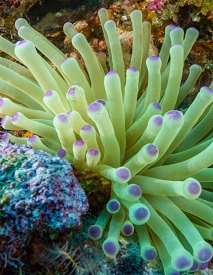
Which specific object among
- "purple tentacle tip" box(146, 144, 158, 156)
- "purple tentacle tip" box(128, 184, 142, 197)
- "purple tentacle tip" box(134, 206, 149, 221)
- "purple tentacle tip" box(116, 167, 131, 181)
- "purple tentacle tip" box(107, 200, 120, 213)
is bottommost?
"purple tentacle tip" box(107, 200, 120, 213)

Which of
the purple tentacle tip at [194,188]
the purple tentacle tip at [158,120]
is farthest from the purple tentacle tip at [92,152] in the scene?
the purple tentacle tip at [194,188]

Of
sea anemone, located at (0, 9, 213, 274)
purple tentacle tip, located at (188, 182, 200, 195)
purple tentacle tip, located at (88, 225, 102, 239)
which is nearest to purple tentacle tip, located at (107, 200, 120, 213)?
sea anemone, located at (0, 9, 213, 274)

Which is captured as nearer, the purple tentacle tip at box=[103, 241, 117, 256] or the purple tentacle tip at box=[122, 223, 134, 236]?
the purple tentacle tip at box=[103, 241, 117, 256]

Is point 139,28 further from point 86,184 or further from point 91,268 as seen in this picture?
point 91,268

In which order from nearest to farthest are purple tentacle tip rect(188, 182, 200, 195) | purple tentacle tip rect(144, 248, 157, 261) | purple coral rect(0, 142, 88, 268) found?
purple coral rect(0, 142, 88, 268), purple tentacle tip rect(188, 182, 200, 195), purple tentacle tip rect(144, 248, 157, 261)

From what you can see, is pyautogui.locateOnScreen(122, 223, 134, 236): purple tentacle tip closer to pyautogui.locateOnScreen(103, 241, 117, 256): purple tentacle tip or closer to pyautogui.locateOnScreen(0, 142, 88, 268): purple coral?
pyautogui.locateOnScreen(103, 241, 117, 256): purple tentacle tip

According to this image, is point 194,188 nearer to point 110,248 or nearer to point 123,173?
point 123,173

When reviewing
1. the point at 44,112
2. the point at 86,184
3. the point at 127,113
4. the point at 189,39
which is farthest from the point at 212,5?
the point at 86,184

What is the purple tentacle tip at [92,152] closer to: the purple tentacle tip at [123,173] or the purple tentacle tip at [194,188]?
the purple tentacle tip at [123,173]
